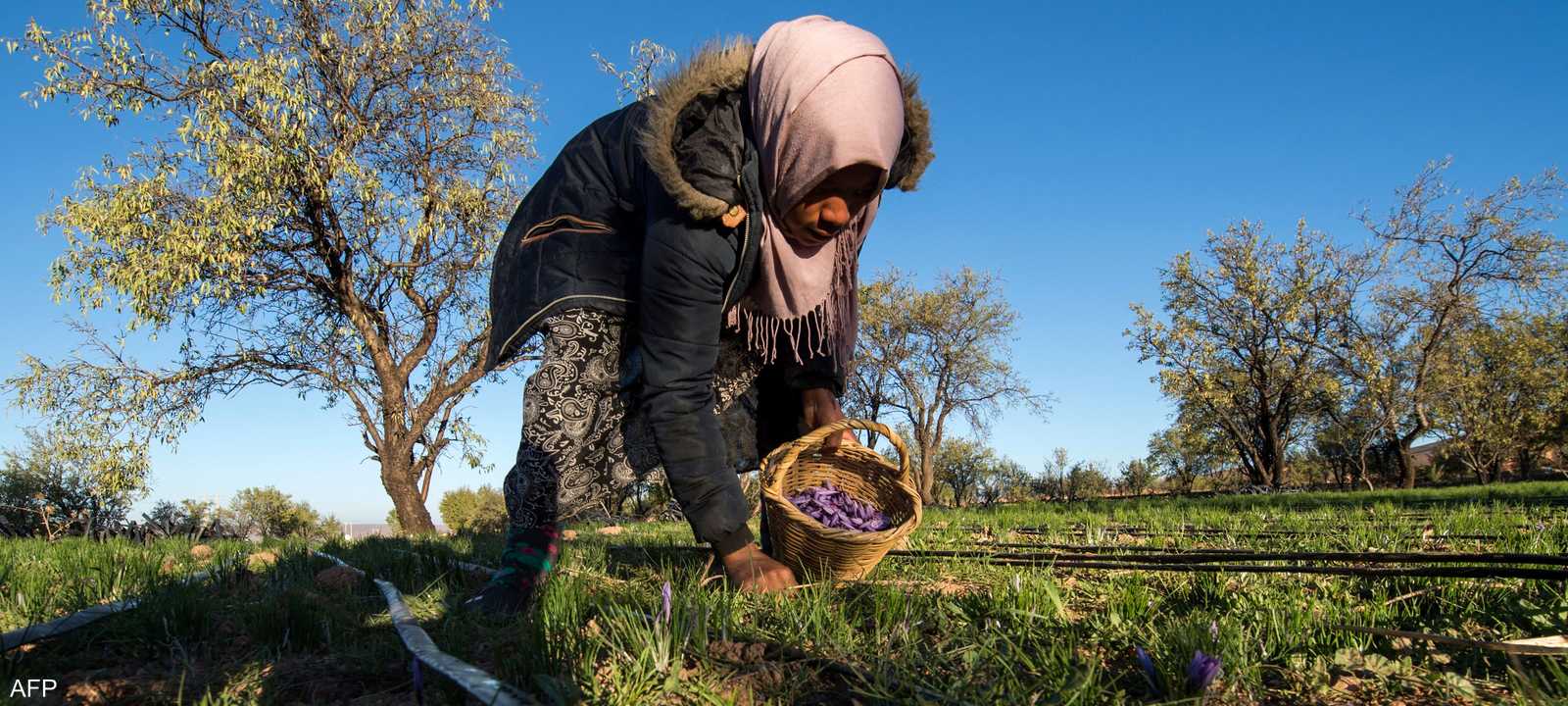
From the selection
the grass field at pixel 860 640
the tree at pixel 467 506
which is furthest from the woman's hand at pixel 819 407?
the tree at pixel 467 506

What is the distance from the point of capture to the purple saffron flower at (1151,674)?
1.48 meters

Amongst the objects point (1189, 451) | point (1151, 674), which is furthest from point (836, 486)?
point (1189, 451)

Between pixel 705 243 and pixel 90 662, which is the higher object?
pixel 705 243

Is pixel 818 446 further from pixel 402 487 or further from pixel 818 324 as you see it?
pixel 402 487

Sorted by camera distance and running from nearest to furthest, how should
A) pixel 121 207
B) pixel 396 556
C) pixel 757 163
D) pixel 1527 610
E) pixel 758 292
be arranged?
pixel 1527 610, pixel 757 163, pixel 758 292, pixel 396 556, pixel 121 207

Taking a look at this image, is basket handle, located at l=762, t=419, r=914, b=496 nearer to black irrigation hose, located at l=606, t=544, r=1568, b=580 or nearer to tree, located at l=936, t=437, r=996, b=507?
black irrigation hose, located at l=606, t=544, r=1568, b=580

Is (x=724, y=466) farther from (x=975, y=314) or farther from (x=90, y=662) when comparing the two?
(x=975, y=314)

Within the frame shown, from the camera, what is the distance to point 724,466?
2.77 metres

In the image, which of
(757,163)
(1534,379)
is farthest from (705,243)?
(1534,379)

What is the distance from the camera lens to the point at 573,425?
9.78 feet

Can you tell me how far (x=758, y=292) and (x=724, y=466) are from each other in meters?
0.68

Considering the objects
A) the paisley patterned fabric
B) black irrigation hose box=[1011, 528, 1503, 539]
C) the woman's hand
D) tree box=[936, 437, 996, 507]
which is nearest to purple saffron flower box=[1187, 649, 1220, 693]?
the paisley patterned fabric

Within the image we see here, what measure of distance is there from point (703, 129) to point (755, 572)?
56.1 inches

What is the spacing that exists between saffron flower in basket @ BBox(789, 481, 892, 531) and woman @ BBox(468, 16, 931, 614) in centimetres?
40
